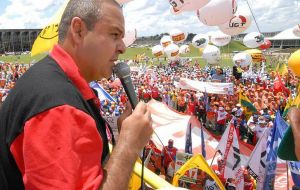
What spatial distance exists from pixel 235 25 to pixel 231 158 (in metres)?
9.41

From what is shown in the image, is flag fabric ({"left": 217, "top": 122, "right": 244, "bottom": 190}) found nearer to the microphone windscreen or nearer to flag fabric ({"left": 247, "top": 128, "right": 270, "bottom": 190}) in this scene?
flag fabric ({"left": 247, "top": 128, "right": 270, "bottom": 190})

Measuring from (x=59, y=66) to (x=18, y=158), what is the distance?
0.33 m

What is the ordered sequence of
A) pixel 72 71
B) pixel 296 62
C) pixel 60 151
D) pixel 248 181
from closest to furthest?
pixel 60 151 < pixel 72 71 < pixel 296 62 < pixel 248 181

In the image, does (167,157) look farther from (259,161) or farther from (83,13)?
(83,13)

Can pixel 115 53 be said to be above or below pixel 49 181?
above

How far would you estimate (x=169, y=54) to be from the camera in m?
27.6

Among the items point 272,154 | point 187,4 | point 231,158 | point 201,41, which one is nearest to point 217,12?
point 187,4

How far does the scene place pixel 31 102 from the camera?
41.5 inches

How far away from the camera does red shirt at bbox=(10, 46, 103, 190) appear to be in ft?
3.21

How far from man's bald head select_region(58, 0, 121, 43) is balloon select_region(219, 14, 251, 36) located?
1391cm

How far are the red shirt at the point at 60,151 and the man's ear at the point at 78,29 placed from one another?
1.30 ft

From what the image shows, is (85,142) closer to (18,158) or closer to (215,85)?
(18,158)

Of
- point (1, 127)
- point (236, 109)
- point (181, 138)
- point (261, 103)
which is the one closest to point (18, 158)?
point (1, 127)

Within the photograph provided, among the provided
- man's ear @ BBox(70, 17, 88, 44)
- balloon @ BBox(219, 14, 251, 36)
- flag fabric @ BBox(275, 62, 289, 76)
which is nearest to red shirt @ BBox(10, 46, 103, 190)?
man's ear @ BBox(70, 17, 88, 44)
